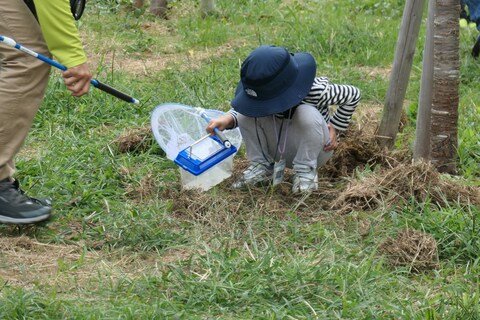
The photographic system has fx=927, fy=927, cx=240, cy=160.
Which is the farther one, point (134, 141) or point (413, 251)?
point (134, 141)

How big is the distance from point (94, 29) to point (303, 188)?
419 cm

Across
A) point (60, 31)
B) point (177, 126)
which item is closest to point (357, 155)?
point (177, 126)

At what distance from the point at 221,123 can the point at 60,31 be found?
3.48ft

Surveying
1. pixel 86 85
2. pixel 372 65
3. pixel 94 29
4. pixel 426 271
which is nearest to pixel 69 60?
pixel 86 85

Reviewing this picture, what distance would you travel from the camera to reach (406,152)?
5309 millimetres

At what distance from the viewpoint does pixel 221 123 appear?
4.77 metres

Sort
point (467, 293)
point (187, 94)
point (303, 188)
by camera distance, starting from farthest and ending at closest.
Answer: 1. point (187, 94)
2. point (303, 188)
3. point (467, 293)

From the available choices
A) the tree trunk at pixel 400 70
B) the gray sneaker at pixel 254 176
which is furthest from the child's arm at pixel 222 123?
the tree trunk at pixel 400 70

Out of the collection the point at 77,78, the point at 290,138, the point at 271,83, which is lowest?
the point at 290,138

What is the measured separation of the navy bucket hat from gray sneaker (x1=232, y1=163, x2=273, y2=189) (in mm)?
382

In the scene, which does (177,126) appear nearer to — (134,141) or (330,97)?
(134,141)

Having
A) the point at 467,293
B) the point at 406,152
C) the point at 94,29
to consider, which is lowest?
the point at 94,29

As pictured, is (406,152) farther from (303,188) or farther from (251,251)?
(251,251)

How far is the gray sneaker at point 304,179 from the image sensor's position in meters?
4.76
